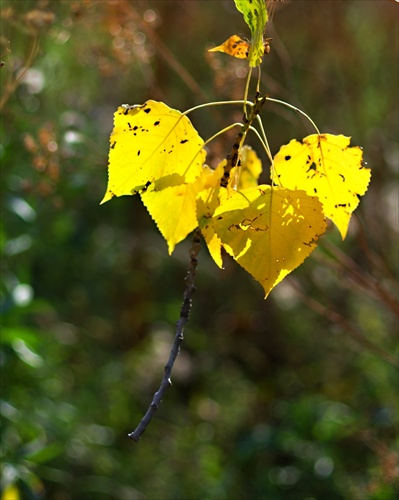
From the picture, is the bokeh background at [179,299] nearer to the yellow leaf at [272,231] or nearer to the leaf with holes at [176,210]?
the leaf with holes at [176,210]

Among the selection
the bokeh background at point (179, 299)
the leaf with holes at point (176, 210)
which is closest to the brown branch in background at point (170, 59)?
the bokeh background at point (179, 299)

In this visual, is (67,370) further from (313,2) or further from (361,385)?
(313,2)

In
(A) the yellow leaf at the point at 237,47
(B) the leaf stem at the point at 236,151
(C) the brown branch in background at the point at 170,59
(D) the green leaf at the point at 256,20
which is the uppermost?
(D) the green leaf at the point at 256,20

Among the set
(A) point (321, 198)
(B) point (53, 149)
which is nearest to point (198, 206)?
(A) point (321, 198)

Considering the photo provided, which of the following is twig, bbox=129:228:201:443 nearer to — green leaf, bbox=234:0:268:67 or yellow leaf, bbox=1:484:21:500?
green leaf, bbox=234:0:268:67

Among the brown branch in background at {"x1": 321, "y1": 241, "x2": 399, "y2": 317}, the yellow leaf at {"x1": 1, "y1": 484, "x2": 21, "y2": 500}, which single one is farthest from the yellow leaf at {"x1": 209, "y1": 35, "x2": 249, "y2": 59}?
the yellow leaf at {"x1": 1, "y1": 484, "x2": 21, "y2": 500}

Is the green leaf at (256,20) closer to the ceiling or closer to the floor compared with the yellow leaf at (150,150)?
closer to the ceiling

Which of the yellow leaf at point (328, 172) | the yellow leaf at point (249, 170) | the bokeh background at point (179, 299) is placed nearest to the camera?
the yellow leaf at point (328, 172)
